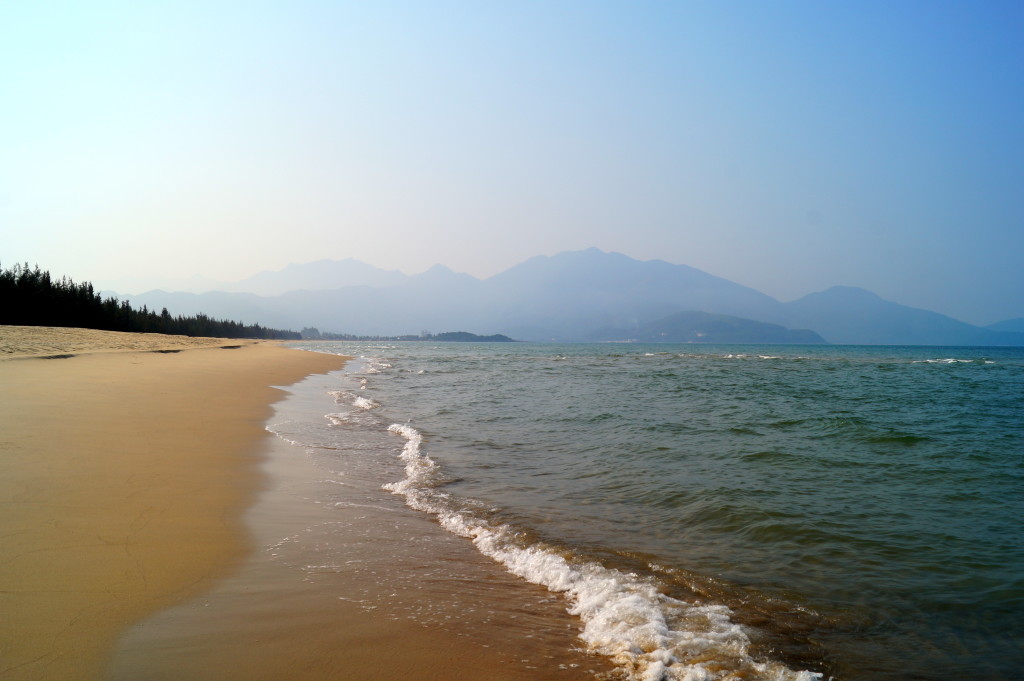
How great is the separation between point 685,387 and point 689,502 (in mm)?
17481

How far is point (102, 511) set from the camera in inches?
206

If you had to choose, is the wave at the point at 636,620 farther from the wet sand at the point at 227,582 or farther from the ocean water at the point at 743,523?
the wet sand at the point at 227,582

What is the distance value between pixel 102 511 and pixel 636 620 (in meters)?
4.99

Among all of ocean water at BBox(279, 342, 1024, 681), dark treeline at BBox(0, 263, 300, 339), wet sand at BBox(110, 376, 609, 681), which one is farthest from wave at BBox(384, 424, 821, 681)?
dark treeline at BBox(0, 263, 300, 339)

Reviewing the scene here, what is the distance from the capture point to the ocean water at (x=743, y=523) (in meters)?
3.90

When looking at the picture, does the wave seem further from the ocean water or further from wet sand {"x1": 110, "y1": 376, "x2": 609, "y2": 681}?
wet sand {"x1": 110, "y1": 376, "x2": 609, "y2": 681}

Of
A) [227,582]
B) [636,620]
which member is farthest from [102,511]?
[636,620]

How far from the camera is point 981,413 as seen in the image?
53.0 feet

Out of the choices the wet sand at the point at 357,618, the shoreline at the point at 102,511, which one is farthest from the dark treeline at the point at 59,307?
the wet sand at the point at 357,618

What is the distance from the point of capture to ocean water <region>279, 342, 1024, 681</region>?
390cm

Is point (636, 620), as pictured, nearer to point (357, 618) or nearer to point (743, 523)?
point (357, 618)

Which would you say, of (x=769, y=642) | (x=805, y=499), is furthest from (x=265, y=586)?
(x=805, y=499)

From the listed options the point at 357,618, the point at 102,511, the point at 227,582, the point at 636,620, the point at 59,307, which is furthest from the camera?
the point at 59,307

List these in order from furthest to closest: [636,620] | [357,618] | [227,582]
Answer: [227,582] < [636,620] < [357,618]
